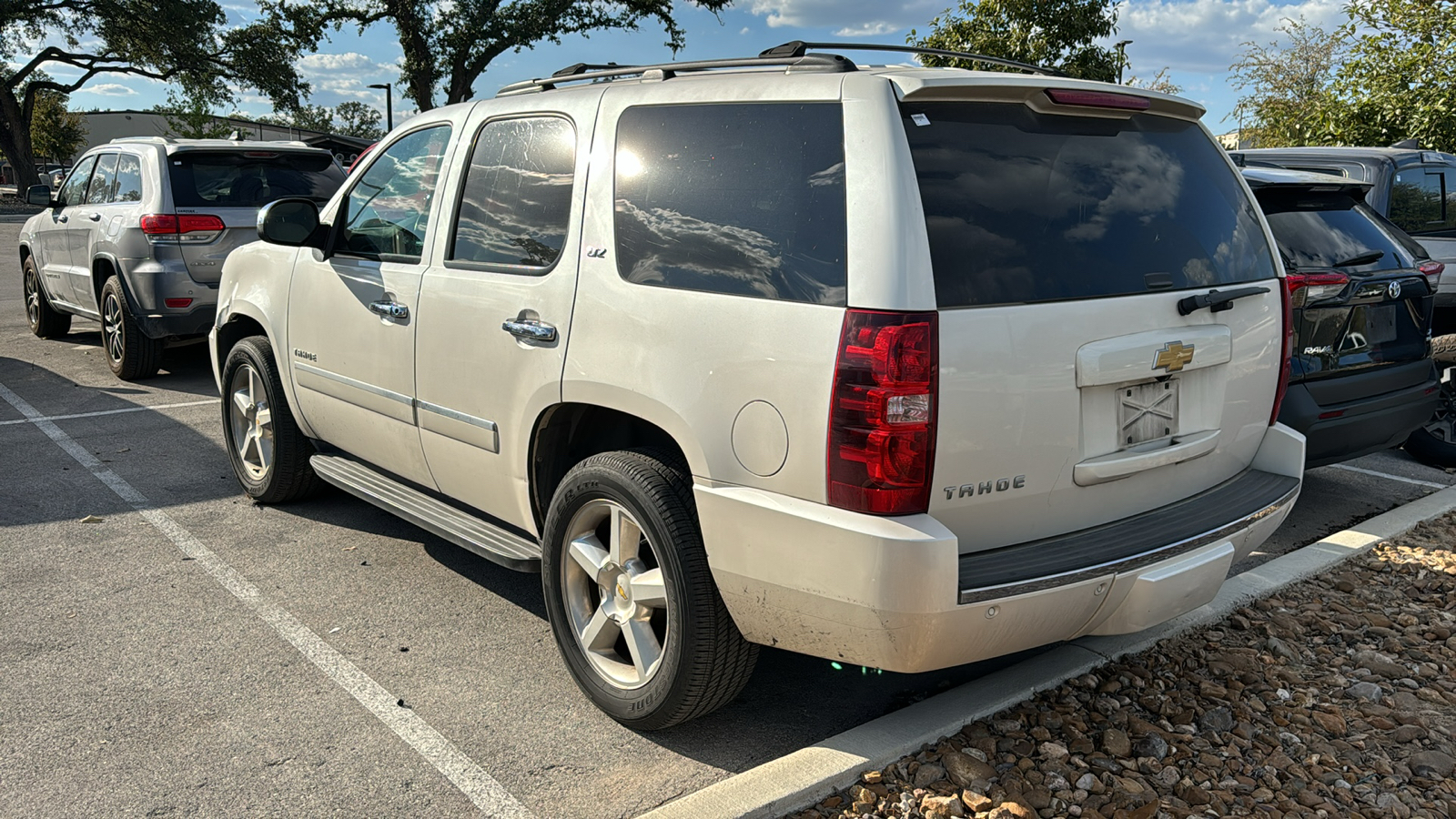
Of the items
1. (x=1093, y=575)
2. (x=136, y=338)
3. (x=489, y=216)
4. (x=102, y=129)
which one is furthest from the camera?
(x=102, y=129)

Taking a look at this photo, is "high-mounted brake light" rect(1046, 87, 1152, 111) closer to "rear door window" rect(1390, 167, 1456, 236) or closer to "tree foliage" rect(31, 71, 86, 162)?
"rear door window" rect(1390, 167, 1456, 236)

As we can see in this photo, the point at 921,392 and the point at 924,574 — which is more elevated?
the point at 921,392

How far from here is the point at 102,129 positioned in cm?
8650

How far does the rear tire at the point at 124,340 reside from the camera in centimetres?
855

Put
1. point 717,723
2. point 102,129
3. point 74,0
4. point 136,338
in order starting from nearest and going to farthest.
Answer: point 717,723 → point 136,338 → point 74,0 → point 102,129

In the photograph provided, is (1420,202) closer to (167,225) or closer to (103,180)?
(167,225)

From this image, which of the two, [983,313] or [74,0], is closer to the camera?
→ [983,313]

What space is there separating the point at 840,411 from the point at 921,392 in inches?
7.9

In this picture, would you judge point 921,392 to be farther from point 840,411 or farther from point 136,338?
point 136,338

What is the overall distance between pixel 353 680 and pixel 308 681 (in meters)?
0.15

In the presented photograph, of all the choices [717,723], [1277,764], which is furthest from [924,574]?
[1277,764]

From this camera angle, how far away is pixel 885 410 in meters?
2.63

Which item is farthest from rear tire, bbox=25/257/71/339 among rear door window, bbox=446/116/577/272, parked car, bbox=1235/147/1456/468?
parked car, bbox=1235/147/1456/468

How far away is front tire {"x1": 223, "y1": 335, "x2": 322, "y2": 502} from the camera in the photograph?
521 centimetres
